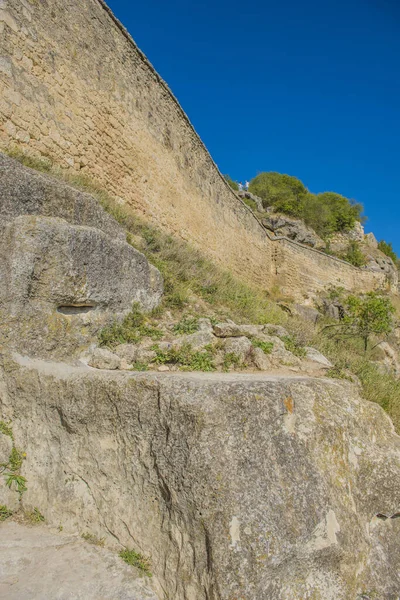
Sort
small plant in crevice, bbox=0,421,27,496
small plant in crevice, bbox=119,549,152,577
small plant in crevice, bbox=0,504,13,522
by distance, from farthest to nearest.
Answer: small plant in crevice, bbox=0,421,27,496, small plant in crevice, bbox=0,504,13,522, small plant in crevice, bbox=119,549,152,577

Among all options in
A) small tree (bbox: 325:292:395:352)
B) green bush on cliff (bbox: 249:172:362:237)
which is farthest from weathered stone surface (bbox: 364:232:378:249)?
small tree (bbox: 325:292:395:352)

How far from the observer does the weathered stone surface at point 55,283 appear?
111 inches

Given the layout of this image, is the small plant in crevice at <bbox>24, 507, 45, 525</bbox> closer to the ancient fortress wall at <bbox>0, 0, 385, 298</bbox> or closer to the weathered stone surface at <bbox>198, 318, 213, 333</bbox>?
the weathered stone surface at <bbox>198, 318, 213, 333</bbox>

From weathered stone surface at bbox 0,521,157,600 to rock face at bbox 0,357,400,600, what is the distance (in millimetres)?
112

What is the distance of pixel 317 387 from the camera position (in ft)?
8.14

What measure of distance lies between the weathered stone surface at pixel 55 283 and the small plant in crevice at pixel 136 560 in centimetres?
150

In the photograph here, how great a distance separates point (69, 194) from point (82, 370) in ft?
6.27

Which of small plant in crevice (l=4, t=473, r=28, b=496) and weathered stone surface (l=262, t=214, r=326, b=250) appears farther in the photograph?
weathered stone surface (l=262, t=214, r=326, b=250)

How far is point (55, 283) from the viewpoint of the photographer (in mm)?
3043

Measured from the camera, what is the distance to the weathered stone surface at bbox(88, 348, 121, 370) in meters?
3.02

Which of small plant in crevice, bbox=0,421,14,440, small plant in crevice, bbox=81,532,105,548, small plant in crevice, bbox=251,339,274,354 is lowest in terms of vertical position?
small plant in crevice, bbox=81,532,105,548

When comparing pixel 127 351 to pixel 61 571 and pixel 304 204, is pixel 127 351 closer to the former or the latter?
pixel 61 571

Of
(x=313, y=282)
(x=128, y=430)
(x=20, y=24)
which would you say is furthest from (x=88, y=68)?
(x=313, y=282)

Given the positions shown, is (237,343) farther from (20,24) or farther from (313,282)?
(313,282)
